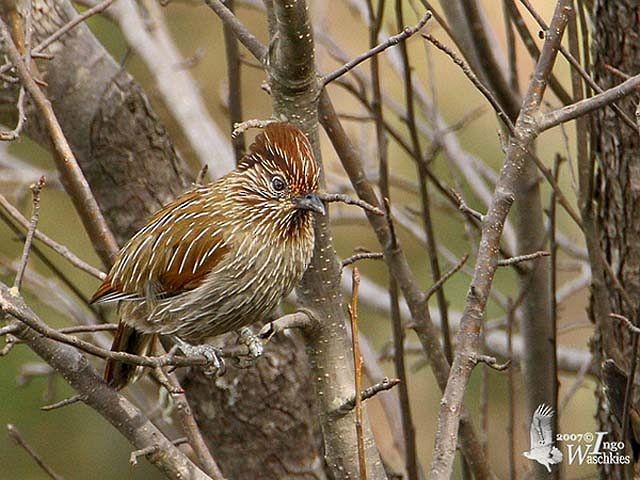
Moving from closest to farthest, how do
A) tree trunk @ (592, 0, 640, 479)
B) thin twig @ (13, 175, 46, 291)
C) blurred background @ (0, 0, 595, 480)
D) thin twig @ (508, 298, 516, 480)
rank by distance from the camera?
thin twig @ (13, 175, 46, 291)
thin twig @ (508, 298, 516, 480)
tree trunk @ (592, 0, 640, 479)
blurred background @ (0, 0, 595, 480)

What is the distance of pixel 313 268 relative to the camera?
8.96ft

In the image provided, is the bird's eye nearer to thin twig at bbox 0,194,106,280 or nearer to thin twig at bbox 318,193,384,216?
thin twig at bbox 318,193,384,216

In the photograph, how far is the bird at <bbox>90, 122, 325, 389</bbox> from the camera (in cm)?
306

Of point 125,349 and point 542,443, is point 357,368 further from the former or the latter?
point 125,349

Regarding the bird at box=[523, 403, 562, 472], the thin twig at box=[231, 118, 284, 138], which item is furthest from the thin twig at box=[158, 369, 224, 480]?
the bird at box=[523, 403, 562, 472]

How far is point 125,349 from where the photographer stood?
3.26 m

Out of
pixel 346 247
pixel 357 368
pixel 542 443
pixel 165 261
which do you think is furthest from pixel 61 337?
pixel 346 247

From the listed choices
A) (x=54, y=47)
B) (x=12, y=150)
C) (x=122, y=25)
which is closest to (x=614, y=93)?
(x=54, y=47)

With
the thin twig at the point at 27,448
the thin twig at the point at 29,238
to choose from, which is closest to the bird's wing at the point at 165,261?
the thin twig at the point at 27,448

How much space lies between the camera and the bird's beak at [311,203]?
2816 millimetres

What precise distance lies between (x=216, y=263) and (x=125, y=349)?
419 millimetres

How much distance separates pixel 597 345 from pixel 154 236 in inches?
53.5

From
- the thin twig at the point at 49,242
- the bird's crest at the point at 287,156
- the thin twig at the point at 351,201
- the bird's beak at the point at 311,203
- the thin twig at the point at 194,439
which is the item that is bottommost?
the thin twig at the point at 194,439

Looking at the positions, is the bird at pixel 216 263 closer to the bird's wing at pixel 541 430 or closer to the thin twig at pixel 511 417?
the thin twig at pixel 511 417
